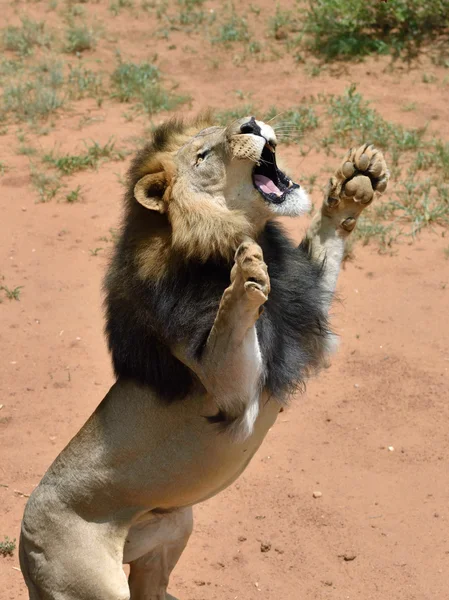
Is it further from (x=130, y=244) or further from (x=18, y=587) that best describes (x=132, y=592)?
(x=130, y=244)

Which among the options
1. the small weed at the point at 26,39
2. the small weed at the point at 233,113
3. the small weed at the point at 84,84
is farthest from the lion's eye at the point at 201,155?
the small weed at the point at 26,39

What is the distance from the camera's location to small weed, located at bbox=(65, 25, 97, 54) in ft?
40.6

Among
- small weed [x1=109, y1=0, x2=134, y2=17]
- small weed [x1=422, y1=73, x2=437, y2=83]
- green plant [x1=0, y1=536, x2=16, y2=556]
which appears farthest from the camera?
small weed [x1=109, y1=0, x2=134, y2=17]

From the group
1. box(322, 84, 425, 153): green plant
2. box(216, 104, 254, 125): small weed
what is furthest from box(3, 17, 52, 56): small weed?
box(322, 84, 425, 153): green plant

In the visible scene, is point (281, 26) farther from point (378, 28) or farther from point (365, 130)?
point (365, 130)

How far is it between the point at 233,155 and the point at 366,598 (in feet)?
9.17

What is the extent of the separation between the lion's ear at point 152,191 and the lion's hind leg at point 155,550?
158 centimetres

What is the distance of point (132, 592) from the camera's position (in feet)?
16.7

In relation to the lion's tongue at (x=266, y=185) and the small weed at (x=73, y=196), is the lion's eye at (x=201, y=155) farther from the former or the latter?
the small weed at (x=73, y=196)

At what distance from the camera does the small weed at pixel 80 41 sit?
A: 12.4m

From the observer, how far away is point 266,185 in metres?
4.38

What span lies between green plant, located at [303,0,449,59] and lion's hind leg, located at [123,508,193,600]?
8.12 m

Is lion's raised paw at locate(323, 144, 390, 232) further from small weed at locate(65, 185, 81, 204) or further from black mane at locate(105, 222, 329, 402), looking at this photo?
small weed at locate(65, 185, 81, 204)

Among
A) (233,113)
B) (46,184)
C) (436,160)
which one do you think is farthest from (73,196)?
(436,160)
